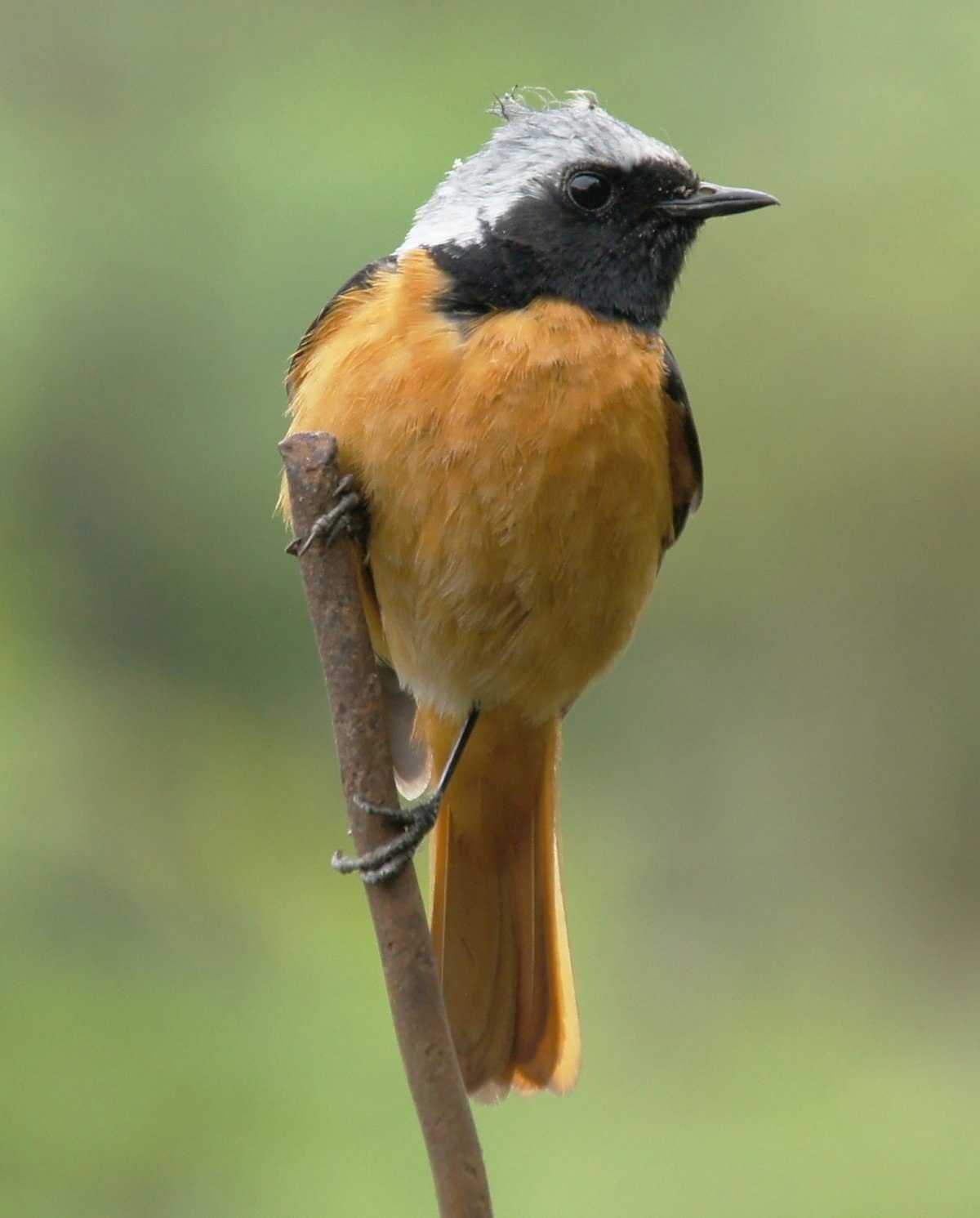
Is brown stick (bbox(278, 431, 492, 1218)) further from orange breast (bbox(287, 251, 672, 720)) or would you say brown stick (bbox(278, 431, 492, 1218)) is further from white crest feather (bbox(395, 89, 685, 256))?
white crest feather (bbox(395, 89, 685, 256))

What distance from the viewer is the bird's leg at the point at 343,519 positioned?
255cm

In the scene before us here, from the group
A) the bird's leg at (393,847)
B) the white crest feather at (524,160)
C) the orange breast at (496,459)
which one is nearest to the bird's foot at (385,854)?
the bird's leg at (393,847)

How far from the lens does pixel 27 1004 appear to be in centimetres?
352

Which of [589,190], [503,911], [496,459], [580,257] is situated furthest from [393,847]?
[589,190]

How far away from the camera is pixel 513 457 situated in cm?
289

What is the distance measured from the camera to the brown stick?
7.21 feet

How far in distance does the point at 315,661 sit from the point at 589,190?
5.04 ft

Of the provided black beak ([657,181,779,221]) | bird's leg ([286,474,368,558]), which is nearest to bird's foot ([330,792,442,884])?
bird's leg ([286,474,368,558])

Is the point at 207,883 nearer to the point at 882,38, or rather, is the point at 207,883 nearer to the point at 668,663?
the point at 668,663

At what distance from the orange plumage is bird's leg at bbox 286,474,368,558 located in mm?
21

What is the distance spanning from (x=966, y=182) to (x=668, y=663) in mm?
→ 1598

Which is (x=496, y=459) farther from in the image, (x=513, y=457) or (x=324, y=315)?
(x=324, y=315)

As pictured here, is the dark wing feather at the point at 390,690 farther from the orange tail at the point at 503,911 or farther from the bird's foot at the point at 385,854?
the bird's foot at the point at 385,854

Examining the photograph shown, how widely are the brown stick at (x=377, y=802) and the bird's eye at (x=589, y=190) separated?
84 centimetres
